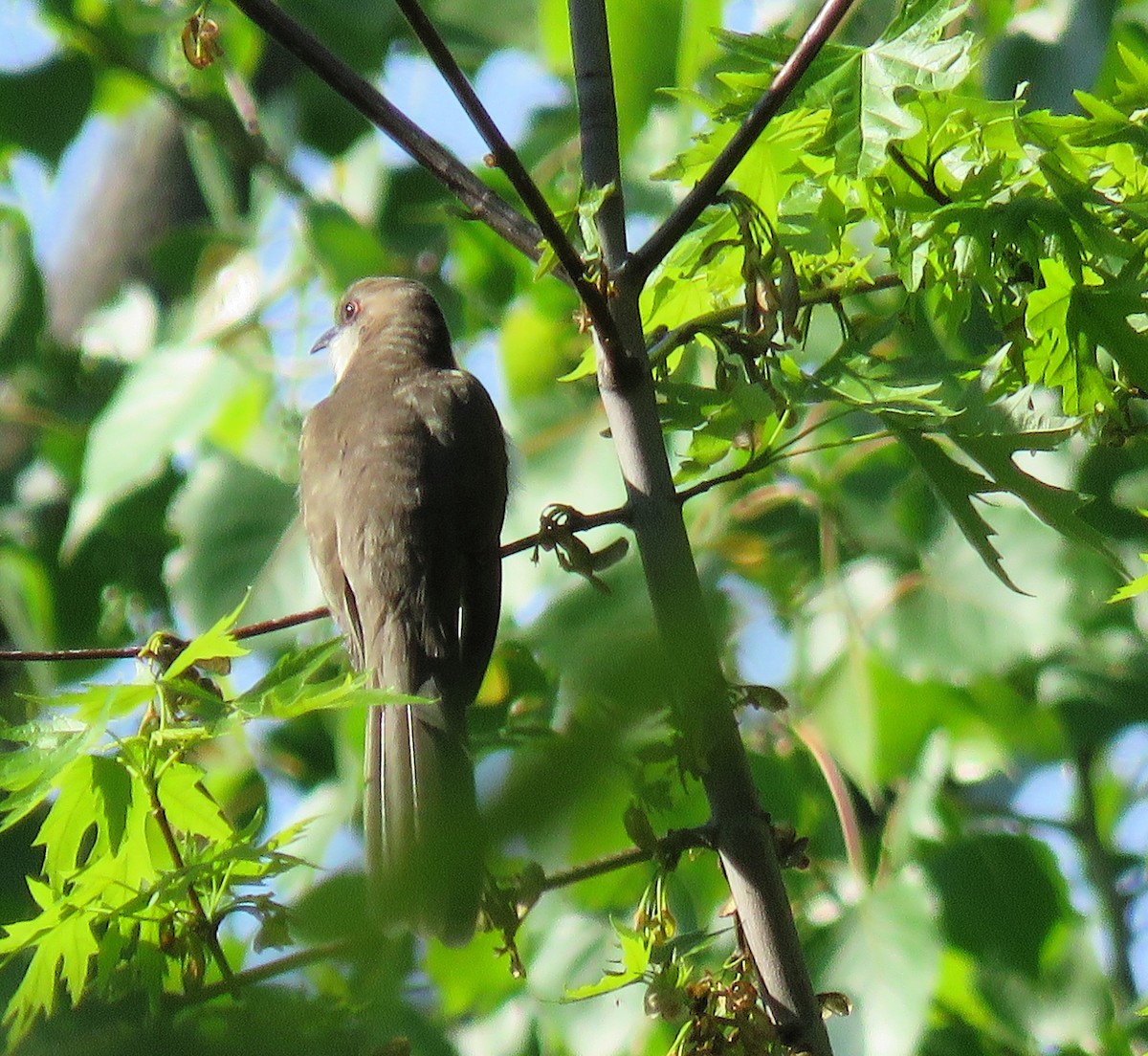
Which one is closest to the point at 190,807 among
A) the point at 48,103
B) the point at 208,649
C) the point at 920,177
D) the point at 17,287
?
the point at 208,649

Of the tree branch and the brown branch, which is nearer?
the tree branch

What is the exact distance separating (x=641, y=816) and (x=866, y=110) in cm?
91

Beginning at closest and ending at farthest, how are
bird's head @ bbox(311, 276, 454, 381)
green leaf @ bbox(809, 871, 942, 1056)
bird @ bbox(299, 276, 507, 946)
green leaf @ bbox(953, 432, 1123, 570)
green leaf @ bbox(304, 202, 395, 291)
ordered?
1. green leaf @ bbox(953, 432, 1123, 570)
2. bird @ bbox(299, 276, 507, 946)
3. green leaf @ bbox(809, 871, 942, 1056)
4. bird's head @ bbox(311, 276, 454, 381)
5. green leaf @ bbox(304, 202, 395, 291)

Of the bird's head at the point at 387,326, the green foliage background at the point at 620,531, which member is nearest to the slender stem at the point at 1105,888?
the green foliage background at the point at 620,531

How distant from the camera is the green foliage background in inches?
72.4

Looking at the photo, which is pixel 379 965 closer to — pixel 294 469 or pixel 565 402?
pixel 565 402

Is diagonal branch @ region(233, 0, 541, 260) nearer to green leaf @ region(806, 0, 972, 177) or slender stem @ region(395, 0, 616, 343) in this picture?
slender stem @ region(395, 0, 616, 343)

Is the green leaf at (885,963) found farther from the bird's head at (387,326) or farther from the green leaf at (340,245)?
the green leaf at (340,245)

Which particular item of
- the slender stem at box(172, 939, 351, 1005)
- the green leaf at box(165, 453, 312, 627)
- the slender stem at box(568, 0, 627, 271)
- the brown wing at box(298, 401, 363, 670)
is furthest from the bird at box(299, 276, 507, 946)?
the slender stem at box(172, 939, 351, 1005)

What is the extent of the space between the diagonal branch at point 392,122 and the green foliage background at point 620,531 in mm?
235

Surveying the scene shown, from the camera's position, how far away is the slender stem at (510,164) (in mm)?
1809

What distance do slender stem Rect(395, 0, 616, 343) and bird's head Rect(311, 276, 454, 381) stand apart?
2.24 m

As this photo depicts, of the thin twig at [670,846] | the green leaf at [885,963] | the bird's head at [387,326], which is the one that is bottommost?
the green leaf at [885,963]

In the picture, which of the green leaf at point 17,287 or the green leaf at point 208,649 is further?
the green leaf at point 17,287
